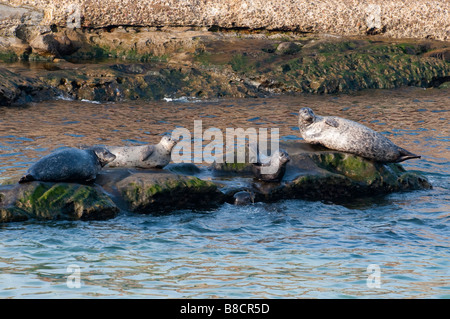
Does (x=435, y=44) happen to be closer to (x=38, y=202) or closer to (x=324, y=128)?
(x=324, y=128)

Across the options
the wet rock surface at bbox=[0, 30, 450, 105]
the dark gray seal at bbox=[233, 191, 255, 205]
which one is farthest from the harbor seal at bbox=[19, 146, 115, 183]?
the wet rock surface at bbox=[0, 30, 450, 105]

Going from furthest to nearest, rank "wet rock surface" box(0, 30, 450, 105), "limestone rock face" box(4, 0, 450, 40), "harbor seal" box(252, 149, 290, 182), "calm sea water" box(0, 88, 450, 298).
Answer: "limestone rock face" box(4, 0, 450, 40) < "wet rock surface" box(0, 30, 450, 105) < "harbor seal" box(252, 149, 290, 182) < "calm sea water" box(0, 88, 450, 298)

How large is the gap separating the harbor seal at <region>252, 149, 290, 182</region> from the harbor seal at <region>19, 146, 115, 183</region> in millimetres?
1959

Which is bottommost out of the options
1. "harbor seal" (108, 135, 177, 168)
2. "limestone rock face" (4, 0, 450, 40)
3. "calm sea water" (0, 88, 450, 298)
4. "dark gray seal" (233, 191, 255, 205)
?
"calm sea water" (0, 88, 450, 298)

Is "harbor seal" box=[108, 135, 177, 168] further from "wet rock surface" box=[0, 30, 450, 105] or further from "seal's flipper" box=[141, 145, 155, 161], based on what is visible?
"wet rock surface" box=[0, 30, 450, 105]

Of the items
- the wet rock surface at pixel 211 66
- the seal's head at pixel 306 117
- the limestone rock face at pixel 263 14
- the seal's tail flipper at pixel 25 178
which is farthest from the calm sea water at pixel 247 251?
the limestone rock face at pixel 263 14

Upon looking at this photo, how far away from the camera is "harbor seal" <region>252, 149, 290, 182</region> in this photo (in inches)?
310

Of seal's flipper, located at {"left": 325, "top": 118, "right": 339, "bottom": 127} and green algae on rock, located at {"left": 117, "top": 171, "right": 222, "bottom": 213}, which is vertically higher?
seal's flipper, located at {"left": 325, "top": 118, "right": 339, "bottom": 127}

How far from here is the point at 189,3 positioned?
55.0ft

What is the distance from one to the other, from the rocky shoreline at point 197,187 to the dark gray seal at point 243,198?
58 mm

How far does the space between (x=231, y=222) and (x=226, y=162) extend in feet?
4.87

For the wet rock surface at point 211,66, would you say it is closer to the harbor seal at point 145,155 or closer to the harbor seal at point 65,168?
the harbor seal at point 145,155

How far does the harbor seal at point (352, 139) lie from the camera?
8562 mm

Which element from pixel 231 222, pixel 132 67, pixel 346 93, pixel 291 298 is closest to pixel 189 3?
pixel 132 67
